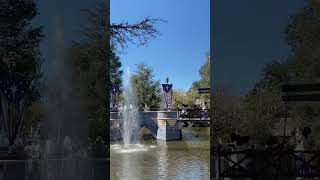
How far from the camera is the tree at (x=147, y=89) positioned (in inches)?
1395

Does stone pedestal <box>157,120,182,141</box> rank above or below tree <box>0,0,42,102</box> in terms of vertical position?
below

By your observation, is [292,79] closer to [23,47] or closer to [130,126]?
[23,47]

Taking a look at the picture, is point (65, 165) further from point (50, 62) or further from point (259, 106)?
point (259, 106)

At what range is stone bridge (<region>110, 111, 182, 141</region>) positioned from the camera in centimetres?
2314

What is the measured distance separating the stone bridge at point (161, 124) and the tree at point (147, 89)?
10004 millimetres

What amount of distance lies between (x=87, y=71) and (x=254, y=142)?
218 centimetres

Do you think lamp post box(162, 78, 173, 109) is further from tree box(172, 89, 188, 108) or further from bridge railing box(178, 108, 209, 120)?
tree box(172, 89, 188, 108)

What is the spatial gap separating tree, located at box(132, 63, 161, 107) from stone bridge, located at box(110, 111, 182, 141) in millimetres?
10004

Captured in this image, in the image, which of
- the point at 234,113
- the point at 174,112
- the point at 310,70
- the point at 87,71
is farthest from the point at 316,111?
the point at 174,112

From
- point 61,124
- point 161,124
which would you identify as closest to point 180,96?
point 161,124

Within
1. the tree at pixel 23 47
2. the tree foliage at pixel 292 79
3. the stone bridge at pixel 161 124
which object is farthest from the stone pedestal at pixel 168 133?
the tree at pixel 23 47

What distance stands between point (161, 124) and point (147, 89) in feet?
39.7

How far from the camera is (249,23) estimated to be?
251 inches

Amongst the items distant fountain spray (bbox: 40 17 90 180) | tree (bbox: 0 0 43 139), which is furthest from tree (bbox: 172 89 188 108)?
tree (bbox: 0 0 43 139)
